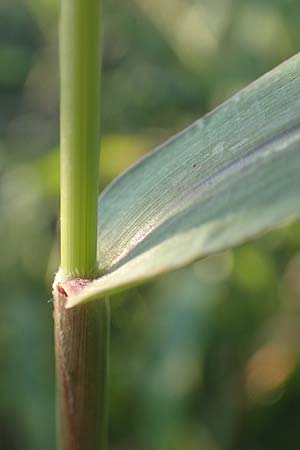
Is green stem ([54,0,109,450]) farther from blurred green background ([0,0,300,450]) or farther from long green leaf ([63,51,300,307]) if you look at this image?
blurred green background ([0,0,300,450])

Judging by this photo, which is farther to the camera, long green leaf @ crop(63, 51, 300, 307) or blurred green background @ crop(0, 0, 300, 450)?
blurred green background @ crop(0, 0, 300, 450)

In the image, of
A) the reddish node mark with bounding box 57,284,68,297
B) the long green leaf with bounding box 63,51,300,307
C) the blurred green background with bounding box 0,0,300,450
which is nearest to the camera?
the long green leaf with bounding box 63,51,300,307

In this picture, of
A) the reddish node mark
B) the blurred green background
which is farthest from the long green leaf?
the blurred green background

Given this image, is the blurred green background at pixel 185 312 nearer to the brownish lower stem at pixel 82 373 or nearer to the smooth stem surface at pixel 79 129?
the brownish lower stem at pixel 82 373

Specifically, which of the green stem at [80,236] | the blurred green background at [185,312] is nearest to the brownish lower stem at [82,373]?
the green stem at [80,236]

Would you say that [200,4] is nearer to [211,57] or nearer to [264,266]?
[211,57]

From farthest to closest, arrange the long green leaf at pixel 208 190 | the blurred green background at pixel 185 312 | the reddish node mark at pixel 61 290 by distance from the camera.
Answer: the blurred green background at pixel 185 312 → the reddish node mark at pixel 61 290 → the long green leaf at pixel 208 190

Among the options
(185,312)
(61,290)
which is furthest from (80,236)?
(185,312)
